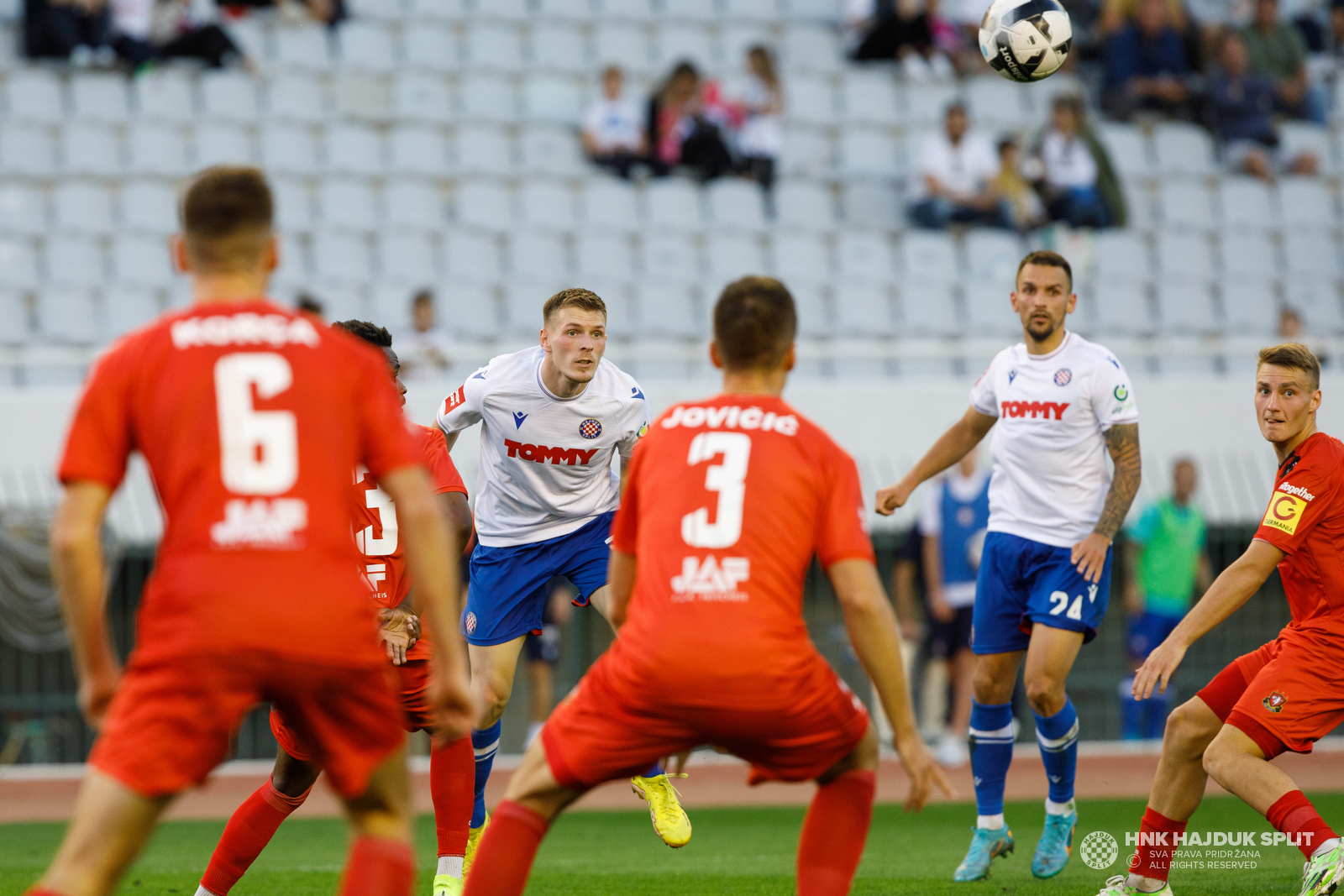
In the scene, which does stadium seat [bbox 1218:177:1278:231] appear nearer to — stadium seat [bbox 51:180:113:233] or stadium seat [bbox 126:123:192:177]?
stadium seat [bbox 126:123:192:177]

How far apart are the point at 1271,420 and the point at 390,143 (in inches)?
484

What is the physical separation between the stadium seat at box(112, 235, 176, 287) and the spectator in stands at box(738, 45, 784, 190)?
253 inches

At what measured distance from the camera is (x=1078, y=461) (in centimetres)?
727

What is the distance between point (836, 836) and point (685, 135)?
1282 cm

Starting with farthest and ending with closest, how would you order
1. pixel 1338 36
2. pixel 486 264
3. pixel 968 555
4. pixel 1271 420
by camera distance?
pixel 1338 36
pixel 486 264
pixel 968 555
pixel 1271 420

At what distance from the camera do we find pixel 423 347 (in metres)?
12.8

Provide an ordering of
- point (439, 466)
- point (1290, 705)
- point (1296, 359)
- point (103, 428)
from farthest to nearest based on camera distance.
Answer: point (439, 466)
point (1296, 359)
point (1290, 705)
point (103, 428)

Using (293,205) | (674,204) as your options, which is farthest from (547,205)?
(293,205)

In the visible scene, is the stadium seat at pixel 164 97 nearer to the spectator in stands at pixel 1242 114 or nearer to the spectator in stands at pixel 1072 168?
the spectator in stands at pixel 1072 168

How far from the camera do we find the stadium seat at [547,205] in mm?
15602

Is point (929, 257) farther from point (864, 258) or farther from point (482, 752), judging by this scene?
point (482, 752)

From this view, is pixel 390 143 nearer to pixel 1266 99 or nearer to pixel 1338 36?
pixel 1266 99

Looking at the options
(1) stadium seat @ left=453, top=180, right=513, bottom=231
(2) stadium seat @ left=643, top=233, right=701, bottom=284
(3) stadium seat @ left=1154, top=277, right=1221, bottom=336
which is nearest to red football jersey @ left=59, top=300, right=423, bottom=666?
(2) stadium seat @ left=643, top=233, right=701, bottom=284

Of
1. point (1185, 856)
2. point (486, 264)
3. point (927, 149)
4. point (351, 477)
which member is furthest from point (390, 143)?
point (351, 477)
